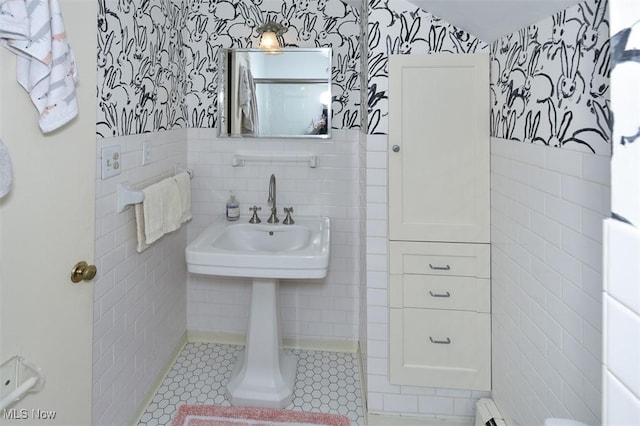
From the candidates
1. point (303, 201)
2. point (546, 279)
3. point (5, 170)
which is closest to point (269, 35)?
point (303, 201)

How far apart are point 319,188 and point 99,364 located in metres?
1.45

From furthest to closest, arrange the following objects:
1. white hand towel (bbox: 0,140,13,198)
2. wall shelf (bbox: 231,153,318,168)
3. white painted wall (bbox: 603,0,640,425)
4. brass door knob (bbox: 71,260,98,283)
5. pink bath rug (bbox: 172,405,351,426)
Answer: wall shelf (bbox: 231,153,318,168) → pink bath rug (bbox: 172,405,351,426) → brass door knob (bbox: 71,260,98,283) → white hand towel (bbox: 0,140,13,198) → white painted wall (bbox: 603,0,640,425)

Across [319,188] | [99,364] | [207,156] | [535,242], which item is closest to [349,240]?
[319,188]

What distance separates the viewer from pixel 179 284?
2516 mm

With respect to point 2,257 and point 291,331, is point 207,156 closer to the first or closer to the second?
point 291,331

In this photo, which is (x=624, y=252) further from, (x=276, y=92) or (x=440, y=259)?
(x=276, y=92)

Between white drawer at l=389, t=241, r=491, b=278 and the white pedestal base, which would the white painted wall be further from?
the white pedestal base

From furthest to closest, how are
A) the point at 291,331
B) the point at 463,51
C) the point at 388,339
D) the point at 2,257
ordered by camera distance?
the point at 291,331 → the point at 388,339 → the point at 463,51 → the point at 2,257

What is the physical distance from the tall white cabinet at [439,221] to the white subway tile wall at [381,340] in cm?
4

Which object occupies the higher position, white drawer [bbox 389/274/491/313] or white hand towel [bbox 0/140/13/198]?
white hand towel [bbox 0/140/13/198]

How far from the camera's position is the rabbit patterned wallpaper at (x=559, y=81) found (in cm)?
109

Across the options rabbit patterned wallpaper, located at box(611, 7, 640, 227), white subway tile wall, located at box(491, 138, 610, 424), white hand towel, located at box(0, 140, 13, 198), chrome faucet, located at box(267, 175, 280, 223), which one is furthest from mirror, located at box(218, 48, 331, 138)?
rabbit patterned wallpaper, located at box(611, 7, 640, 227)

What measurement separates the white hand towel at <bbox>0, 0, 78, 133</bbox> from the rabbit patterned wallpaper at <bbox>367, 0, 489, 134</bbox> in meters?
1.19

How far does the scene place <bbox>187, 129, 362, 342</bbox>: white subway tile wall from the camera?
8.06 feet
